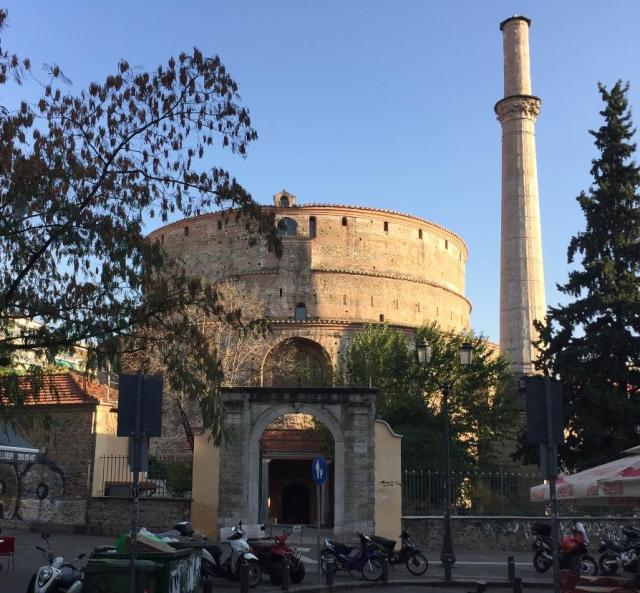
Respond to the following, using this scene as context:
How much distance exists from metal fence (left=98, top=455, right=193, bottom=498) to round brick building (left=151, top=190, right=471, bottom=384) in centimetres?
1584

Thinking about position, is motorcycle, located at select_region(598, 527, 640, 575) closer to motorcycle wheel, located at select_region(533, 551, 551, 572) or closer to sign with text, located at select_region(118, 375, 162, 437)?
motorcycle wheel, located at select_region(533, 551, 551, 572)

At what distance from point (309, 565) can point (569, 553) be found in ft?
14.7

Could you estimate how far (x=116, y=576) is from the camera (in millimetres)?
8094

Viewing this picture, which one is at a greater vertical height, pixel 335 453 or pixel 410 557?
pixel 335 453

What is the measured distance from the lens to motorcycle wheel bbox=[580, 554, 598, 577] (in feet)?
44.1

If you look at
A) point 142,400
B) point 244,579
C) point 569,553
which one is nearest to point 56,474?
point 244,579

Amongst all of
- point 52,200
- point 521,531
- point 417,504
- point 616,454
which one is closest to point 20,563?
point 52,200

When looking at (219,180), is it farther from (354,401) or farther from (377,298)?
(377,298)

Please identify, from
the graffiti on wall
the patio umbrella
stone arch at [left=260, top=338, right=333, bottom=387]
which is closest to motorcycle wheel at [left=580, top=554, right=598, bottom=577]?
the patio umbrella

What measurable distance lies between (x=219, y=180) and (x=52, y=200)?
205 cm

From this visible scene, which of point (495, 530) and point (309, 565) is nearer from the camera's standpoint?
point (309, 565)

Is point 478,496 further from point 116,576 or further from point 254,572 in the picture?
point 116,576

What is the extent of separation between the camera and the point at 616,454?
21688mm

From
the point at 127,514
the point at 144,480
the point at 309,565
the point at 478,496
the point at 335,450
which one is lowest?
the point at 309,565
